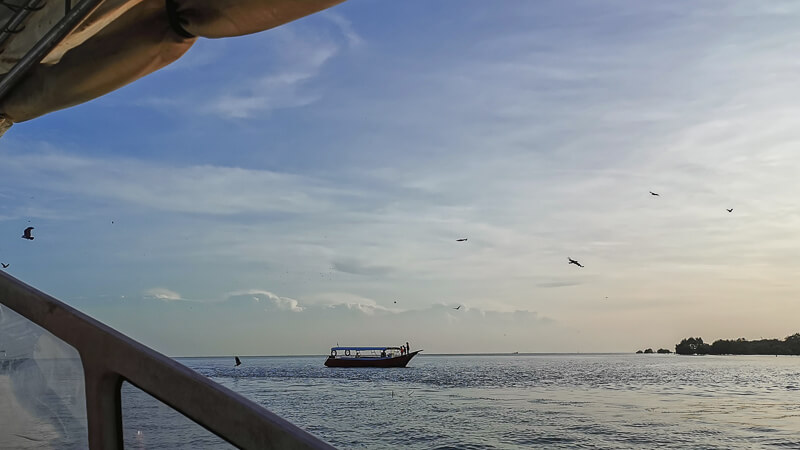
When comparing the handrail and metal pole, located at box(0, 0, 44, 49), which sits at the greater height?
metal pole, located at box(0, 0, 44, 49)

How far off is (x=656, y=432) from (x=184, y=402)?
33.2 m

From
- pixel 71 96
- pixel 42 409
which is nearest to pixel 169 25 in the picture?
pixel 71 96

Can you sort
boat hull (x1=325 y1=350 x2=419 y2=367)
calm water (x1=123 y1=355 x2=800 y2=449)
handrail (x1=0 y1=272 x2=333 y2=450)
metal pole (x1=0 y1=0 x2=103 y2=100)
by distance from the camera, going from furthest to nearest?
boat hull (x1=325 y1=350 x2=419 y2=367)
calm water (x1=123 y1=355 x2=800 y2=449)
metal pole (x1=0 y1=0 x2=103 y2=100)
handrail (x1=0 y1=272 x2=333 y2=450)

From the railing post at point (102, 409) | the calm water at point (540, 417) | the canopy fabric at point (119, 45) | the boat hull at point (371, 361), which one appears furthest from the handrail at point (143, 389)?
the boat hull at point (371, 361)

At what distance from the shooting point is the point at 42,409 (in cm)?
135

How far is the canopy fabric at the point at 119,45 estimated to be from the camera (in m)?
2.33

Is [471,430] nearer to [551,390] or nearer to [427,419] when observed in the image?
[427,419]

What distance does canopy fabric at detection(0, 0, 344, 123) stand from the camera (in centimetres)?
233

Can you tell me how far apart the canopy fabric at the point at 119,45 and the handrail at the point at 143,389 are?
4.16 ft

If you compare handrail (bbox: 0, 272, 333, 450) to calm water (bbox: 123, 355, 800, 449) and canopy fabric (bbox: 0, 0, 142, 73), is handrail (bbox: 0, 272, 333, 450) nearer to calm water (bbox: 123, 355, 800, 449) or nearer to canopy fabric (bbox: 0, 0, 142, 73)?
canopy fabric (bbox: 0, 0, 142, 73)

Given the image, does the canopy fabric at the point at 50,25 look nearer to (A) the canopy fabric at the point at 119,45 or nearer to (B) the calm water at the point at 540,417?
(A) the canopy fabric at the point at 119,45

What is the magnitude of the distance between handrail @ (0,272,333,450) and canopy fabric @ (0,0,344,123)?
127 cm

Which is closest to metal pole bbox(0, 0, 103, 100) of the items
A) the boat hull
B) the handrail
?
the handrail

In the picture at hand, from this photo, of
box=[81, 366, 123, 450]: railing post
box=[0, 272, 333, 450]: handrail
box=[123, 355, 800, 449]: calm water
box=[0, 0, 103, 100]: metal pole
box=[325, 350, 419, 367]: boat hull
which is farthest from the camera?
box=[325, 350, 419, 367]: boat hull
